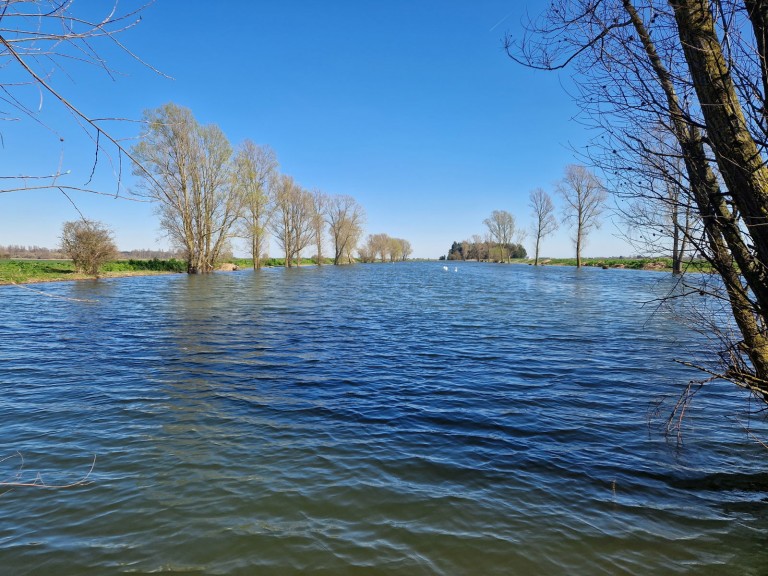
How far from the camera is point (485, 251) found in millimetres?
140750

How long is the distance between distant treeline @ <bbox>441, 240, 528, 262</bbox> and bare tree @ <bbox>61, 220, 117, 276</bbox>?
98.5m

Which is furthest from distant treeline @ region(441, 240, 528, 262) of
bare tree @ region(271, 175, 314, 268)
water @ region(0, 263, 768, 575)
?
water @ region(0, 263, 768, 575)

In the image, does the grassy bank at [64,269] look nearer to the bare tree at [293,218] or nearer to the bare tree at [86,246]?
the bare tree at [86,246]

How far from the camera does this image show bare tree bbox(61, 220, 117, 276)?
3153 cm

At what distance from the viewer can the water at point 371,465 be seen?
3119mm

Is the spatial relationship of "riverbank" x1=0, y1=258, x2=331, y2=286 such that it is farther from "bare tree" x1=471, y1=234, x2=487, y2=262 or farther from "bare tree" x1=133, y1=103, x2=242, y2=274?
"bare tree" x1=471, y1=234, x2=487, y2=262

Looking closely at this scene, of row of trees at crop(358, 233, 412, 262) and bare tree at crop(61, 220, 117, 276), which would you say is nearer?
bare tree at crop(61, 220, 117, 276)

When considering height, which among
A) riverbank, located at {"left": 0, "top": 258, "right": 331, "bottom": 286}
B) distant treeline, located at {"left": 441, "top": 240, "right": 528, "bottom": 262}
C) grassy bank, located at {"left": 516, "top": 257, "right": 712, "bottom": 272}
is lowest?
riverbank, located at {"left": 0, "top": 258, "right": 331, "bottom": 286}

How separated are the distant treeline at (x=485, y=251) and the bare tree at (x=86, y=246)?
323 ft

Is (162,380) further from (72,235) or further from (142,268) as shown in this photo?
(142,268)

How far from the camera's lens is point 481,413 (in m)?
6.03

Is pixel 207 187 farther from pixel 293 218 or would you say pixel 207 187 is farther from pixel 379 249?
pixel 379 249

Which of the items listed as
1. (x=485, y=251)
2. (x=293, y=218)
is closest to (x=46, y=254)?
(x=293, y=218)

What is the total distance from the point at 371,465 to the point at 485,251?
14137cm
